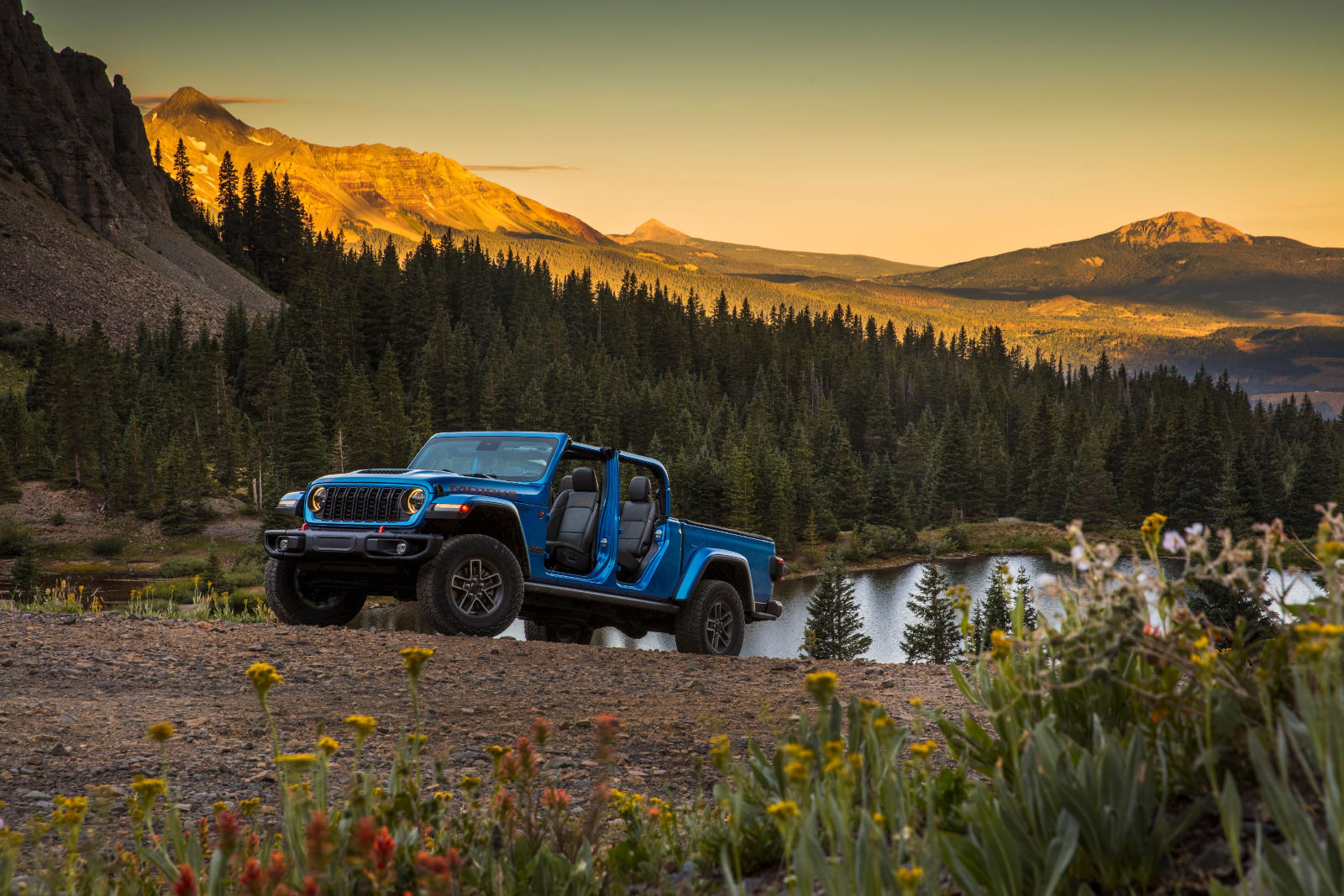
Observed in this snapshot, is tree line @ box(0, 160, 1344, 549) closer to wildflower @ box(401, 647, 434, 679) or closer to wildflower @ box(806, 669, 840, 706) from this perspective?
wildflower @ box(401, 647, 434, 679)

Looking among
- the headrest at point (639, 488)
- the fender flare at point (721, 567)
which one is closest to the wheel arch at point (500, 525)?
the headrest at point (639, 488)

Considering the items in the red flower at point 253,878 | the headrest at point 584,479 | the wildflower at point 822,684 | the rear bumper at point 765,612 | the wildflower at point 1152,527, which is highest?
the wildflower at point 1152,527

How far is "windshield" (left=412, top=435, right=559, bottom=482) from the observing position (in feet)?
36.2

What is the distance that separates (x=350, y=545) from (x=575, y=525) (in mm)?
2579

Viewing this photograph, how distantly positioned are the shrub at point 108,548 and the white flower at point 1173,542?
7117 centimetres

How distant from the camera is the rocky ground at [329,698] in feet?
16.5

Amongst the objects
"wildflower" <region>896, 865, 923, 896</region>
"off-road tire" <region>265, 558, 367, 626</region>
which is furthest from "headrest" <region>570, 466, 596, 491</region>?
"wildflower" <region>896, 865, 923, 896</region>

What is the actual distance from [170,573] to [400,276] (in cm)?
8726

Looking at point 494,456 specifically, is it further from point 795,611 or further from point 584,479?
point 795,611

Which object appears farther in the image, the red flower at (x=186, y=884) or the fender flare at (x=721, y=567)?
the fender flare at (x=721, y=567)

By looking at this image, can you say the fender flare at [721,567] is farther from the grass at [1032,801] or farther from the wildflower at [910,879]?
the wildflower at [910,879]

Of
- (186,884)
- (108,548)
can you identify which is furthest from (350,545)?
(108,548)

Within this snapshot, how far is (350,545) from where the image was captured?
980 centimetres

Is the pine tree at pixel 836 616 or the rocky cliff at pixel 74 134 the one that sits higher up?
the rocky cliff at pixel 74 134
